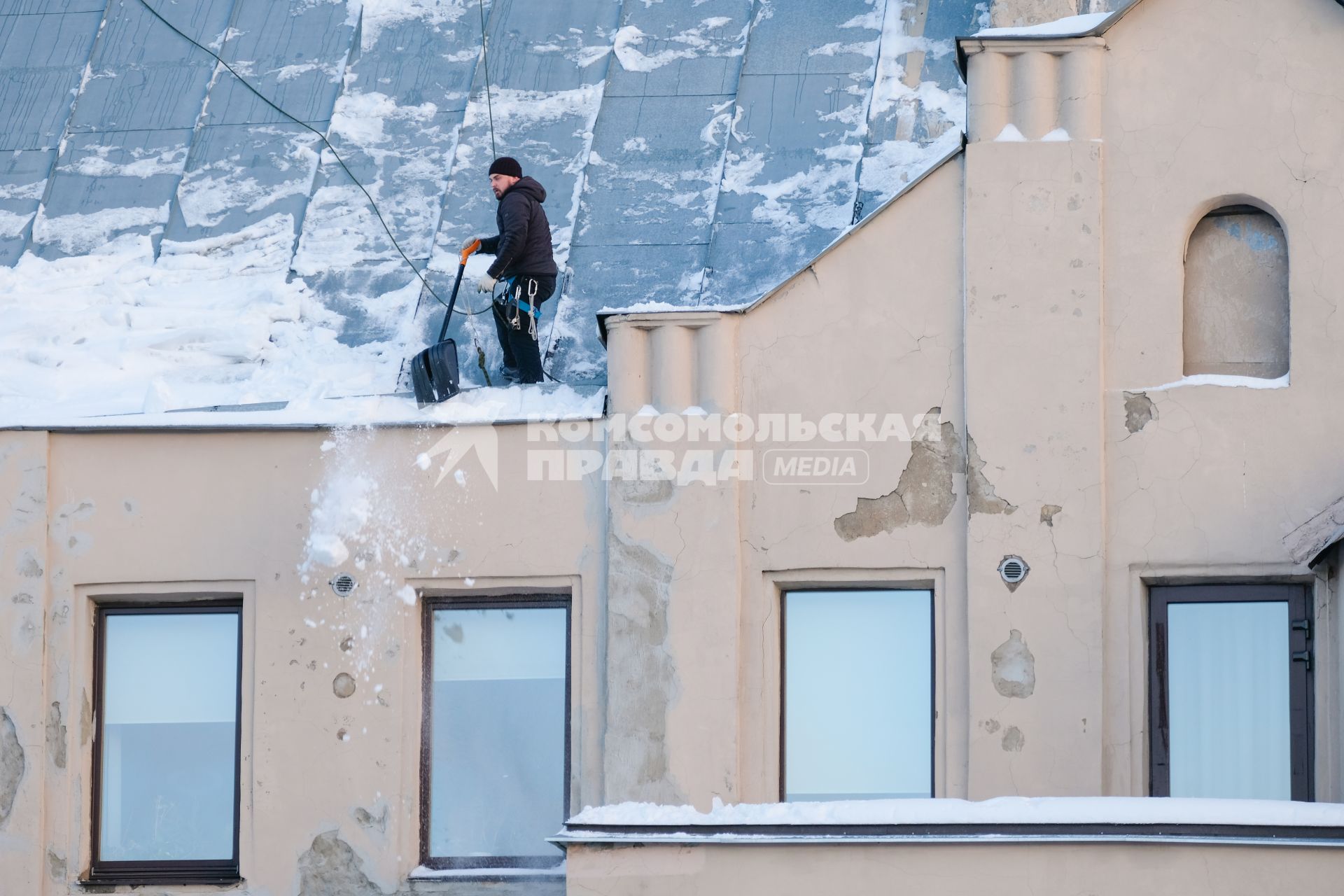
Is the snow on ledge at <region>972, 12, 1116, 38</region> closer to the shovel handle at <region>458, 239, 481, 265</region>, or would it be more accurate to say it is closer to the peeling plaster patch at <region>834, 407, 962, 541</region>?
the peeling plaster patch at <region>834, 407, 962, 541</region>

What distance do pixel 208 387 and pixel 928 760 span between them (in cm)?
520

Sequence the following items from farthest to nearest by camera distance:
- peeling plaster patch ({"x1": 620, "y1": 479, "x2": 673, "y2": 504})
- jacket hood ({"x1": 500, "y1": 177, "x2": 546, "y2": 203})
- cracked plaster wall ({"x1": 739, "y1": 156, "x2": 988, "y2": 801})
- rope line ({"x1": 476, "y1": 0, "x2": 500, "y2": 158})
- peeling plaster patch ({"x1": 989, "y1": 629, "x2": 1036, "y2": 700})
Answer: rope line ({"x1": 476, "y1": 0, "x2": 500, "y2": 158}), jacket hood ({"x1": 500, "y1": 177, "x2": 546, "y2": 203}), peeling plaster patch ({"x1": 620, "y1": 479, "x2": 673, "y2": 504}), cracked plaster wall ({"x1": 739, "y1": 156, "x2": 988, "y2": 801}), peeling plaster patch ({"x1": 989, "y1": 629, "x2": 1036, "y2": 700})

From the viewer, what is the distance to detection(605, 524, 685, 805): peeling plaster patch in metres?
12.5

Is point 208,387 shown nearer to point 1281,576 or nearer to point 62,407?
point 62,407

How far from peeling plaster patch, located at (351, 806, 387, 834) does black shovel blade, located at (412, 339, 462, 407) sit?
99.2 inches

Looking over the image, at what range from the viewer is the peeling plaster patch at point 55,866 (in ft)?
42.6

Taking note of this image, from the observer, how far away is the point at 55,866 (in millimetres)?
13000

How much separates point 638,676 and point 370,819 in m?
1.88

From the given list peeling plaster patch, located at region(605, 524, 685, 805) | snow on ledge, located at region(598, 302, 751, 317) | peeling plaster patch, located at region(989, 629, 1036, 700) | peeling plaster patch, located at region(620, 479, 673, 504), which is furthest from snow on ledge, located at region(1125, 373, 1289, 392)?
peeling plaster patch, located at region(605, 524, 685, 805)

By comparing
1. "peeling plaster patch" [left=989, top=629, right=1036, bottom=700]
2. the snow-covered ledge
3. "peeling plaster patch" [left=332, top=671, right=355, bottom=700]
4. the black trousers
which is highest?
the black trousers

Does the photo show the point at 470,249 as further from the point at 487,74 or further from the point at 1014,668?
the point at 1014,668

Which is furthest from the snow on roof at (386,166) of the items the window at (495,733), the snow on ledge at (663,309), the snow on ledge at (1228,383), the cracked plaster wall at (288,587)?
the snow on ledge at (1228,383)

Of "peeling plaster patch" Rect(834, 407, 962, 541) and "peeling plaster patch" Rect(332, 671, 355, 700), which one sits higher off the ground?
"peeling plaster patch" Rect(834, 407, 962, 541)

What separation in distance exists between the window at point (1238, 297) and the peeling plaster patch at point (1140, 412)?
14.1 inches
